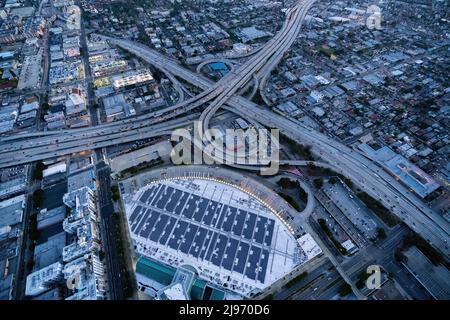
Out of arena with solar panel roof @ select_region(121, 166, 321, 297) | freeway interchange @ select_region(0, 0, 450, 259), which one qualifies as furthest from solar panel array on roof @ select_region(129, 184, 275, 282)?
freeway interchange @ select_region(0, 0, 450, 259)

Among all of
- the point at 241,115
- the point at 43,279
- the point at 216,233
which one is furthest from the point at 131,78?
the point at 43,279

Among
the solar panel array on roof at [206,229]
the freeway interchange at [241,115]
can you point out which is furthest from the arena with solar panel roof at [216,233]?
the freeway interchange at [241,115]

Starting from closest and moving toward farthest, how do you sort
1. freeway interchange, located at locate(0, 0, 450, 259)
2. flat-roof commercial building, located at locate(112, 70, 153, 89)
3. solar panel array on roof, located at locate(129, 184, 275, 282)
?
1. solar panel array on roof, located at locate(129, 184, 275, 282)
2. freeway interchange, located at locate(0, 0, 450, 259)
3. flat-roof commercial building, located at locate(112, 70, 153, 89)

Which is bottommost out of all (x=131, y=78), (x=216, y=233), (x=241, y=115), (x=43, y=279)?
(x=216, y=233)

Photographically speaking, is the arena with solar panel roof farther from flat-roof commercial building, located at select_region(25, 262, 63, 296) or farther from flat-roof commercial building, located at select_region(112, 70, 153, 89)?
flat-roof commercial building, located at select_region(112, 70, 153, 89)

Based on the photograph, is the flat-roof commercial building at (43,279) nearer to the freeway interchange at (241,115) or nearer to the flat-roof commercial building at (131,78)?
the freeway interchange at (241,115)

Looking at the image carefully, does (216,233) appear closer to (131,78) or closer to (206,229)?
(206,229)

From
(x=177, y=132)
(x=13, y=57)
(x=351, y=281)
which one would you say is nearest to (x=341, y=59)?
(x=177, y=132)

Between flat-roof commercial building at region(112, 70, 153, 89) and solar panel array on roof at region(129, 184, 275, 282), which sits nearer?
solar panel array on roof at region(129, 184, 275, 282)
